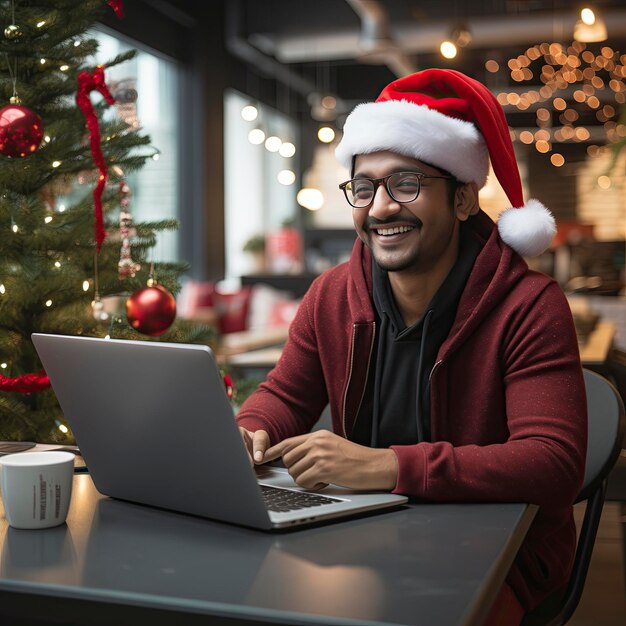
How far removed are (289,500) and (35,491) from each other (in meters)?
0.32

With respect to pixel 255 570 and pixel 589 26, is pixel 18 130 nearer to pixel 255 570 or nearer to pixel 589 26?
pixel 255 570

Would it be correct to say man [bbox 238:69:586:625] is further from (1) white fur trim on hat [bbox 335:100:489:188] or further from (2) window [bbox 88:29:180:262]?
(2) window [bbox 88:29:180:262]

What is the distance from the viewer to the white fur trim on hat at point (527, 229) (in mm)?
1597

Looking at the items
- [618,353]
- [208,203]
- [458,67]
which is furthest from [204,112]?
[618,353]

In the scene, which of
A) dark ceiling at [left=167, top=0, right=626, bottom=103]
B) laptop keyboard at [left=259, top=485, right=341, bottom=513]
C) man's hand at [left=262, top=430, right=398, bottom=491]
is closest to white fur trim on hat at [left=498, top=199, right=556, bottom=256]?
man's hand at [left=262, top=430, right=398, bottom=491]

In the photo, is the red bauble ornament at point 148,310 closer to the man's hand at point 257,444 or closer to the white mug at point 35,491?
the man's hand at point 257,444

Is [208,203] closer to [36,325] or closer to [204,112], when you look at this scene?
[204,112]

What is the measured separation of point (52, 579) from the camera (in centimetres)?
90

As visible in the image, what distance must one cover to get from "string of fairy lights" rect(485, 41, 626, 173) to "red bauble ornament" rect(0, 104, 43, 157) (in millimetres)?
6460

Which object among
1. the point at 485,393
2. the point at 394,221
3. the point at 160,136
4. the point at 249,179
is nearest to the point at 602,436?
the point at 485,393

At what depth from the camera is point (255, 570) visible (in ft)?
3.04

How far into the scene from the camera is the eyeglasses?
1562 millimetres

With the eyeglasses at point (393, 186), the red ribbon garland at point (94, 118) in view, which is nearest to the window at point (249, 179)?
the red ribbon garland at point (94, 118)

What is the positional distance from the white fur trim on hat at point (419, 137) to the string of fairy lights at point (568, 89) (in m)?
6.27
